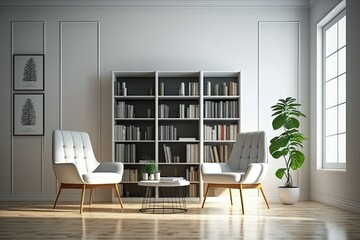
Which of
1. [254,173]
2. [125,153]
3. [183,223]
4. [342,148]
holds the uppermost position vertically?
[342,148]

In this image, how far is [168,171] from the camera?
7.29 metres

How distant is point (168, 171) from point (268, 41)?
230 cm

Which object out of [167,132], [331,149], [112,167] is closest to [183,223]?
[112,167]

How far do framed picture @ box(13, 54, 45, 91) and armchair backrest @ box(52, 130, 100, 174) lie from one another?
1.17m

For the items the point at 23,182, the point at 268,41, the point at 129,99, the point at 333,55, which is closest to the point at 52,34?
the point at 129,99

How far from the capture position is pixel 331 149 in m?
6.77

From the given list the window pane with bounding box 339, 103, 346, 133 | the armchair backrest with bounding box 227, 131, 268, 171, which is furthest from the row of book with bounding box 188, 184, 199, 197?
the window pane with bounding box 339, 103, 346, 133

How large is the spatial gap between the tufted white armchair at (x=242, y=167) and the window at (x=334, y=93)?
981 millimetres

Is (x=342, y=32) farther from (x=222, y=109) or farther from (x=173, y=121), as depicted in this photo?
(x=173, y=121)

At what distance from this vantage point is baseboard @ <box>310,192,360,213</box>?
573 cm

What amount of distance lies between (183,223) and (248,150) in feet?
6.56

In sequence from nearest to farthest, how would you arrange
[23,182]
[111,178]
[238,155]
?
[111,178] → [238,155] → [23,182]

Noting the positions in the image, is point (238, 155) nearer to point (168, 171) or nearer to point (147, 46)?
point (168, 171)

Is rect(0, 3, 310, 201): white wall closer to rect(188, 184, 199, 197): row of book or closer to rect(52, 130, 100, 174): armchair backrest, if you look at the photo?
rect(52, 130, 100, 174): armchair backrest
